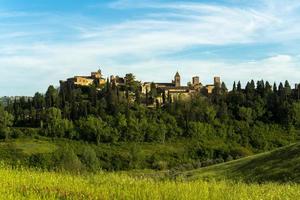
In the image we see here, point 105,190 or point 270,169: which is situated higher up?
point 105,190

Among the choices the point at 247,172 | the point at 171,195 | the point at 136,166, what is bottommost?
the point at 136,166

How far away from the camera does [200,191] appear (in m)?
12.4

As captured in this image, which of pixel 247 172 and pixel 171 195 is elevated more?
pixel 171 195

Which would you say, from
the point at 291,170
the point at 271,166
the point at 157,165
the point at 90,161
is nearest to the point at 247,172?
the point at 271,166

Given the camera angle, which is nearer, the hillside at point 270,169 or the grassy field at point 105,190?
the grassy field at point 105,190

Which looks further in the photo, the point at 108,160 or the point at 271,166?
the point at 108,160

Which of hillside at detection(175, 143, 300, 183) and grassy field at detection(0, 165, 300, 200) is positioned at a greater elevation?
grassy field at detection(0, 165, 300, 200)

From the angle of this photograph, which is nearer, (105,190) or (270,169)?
(105,190)

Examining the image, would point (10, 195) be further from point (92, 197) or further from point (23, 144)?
point (23, 144)

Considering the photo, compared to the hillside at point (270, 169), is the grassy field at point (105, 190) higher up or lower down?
higher up

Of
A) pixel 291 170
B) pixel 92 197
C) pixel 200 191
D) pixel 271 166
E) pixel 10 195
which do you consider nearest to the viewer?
pixel 10 195

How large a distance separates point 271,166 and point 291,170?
3349 mm

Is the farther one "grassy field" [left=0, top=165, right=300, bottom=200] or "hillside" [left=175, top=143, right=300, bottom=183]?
"hillside" [left=175, top=143, right=300, bottom=183]

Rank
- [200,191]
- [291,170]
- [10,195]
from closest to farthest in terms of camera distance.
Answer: [10,195] → [200,191] → [291,170]
